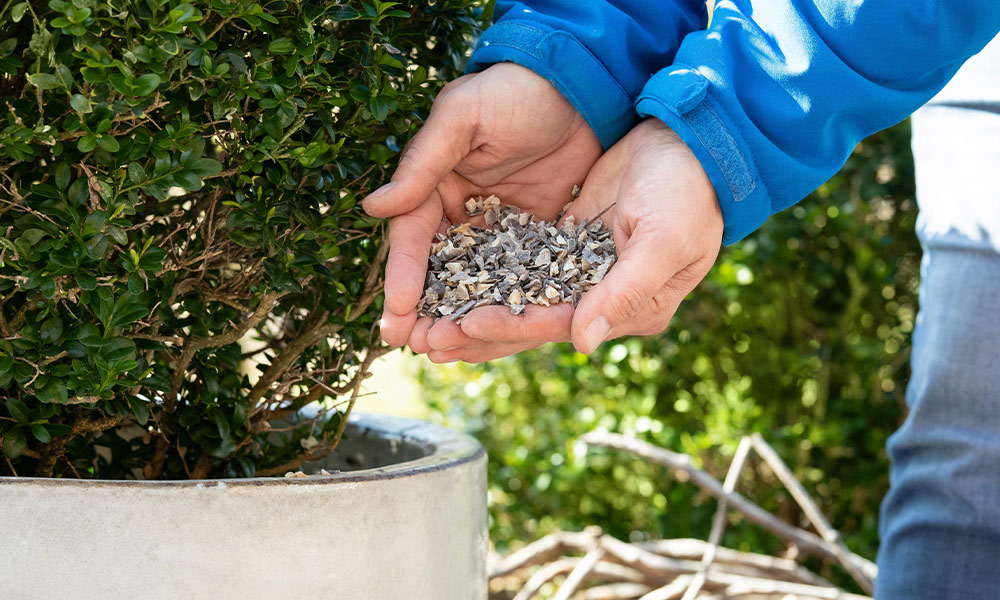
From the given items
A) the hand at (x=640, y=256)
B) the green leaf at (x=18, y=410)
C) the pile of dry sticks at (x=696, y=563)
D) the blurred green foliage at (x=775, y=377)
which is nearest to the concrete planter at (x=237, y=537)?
the green leaf at (x=18, y=410)

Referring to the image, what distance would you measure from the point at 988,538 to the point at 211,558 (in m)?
Result: 1.41

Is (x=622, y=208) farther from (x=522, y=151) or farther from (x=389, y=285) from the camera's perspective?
(x=389, y=285)

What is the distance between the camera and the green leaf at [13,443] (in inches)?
43.4

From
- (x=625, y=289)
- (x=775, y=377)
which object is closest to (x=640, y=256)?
(x=625, y=289)

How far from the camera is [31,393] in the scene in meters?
1.09

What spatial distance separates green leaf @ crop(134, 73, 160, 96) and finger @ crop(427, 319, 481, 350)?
1.66 ft

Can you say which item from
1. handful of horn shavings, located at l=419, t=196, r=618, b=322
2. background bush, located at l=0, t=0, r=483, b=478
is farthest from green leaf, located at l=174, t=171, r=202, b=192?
handful of horn shavings, located at l=419, t=196, r=618, b=322

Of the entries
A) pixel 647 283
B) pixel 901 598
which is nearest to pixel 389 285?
pixel 647 283

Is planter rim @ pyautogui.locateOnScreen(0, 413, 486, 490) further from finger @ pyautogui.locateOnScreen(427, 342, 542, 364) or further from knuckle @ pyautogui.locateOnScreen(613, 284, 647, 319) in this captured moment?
knuckle @ pyautogui.locateOnScreen(613, 284, 647, 319)

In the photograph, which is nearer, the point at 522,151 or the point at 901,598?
the point at 522,151

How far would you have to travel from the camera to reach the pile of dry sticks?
6.96ft

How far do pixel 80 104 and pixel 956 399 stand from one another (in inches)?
61.7

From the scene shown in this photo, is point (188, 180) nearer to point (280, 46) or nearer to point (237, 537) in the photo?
point (280, 46)

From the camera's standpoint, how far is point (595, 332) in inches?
48.3
